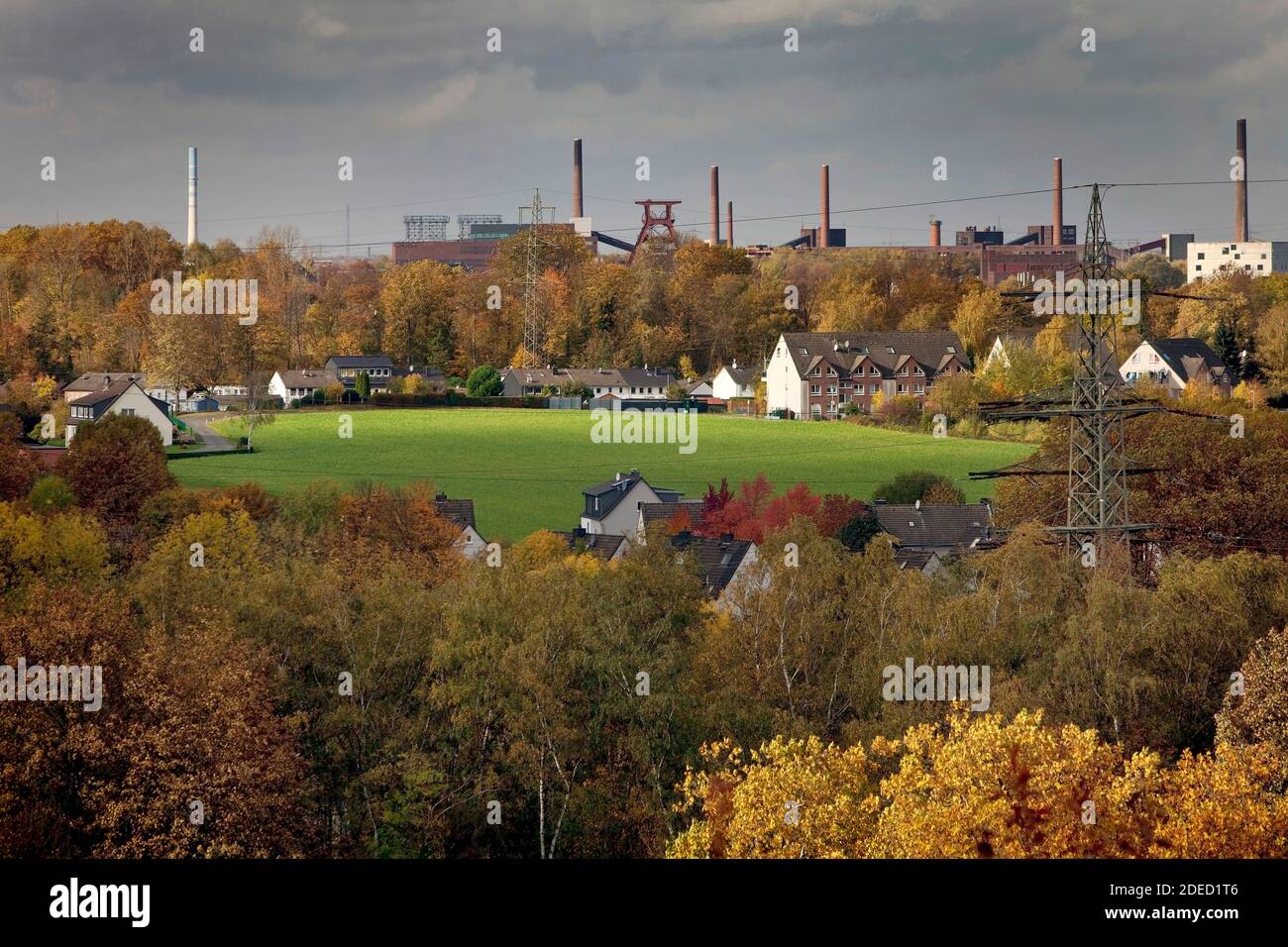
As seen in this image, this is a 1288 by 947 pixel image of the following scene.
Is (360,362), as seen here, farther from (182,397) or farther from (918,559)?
(918,559)

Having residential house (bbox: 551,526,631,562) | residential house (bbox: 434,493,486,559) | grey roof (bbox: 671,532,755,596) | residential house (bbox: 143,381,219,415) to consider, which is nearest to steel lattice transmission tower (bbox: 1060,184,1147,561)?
grey roof (bbox: 671,532,755,596)

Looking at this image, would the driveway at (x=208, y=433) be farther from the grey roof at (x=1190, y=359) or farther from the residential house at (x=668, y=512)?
the grey roof at (x=1190, y=359)

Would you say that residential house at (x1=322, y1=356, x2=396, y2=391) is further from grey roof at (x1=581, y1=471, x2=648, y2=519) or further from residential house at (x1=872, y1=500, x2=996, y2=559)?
residential house at (x1=872, y1=500, x2=996, y2=559)

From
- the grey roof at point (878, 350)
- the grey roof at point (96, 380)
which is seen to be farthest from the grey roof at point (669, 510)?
the grey roof at point (878, 350)
